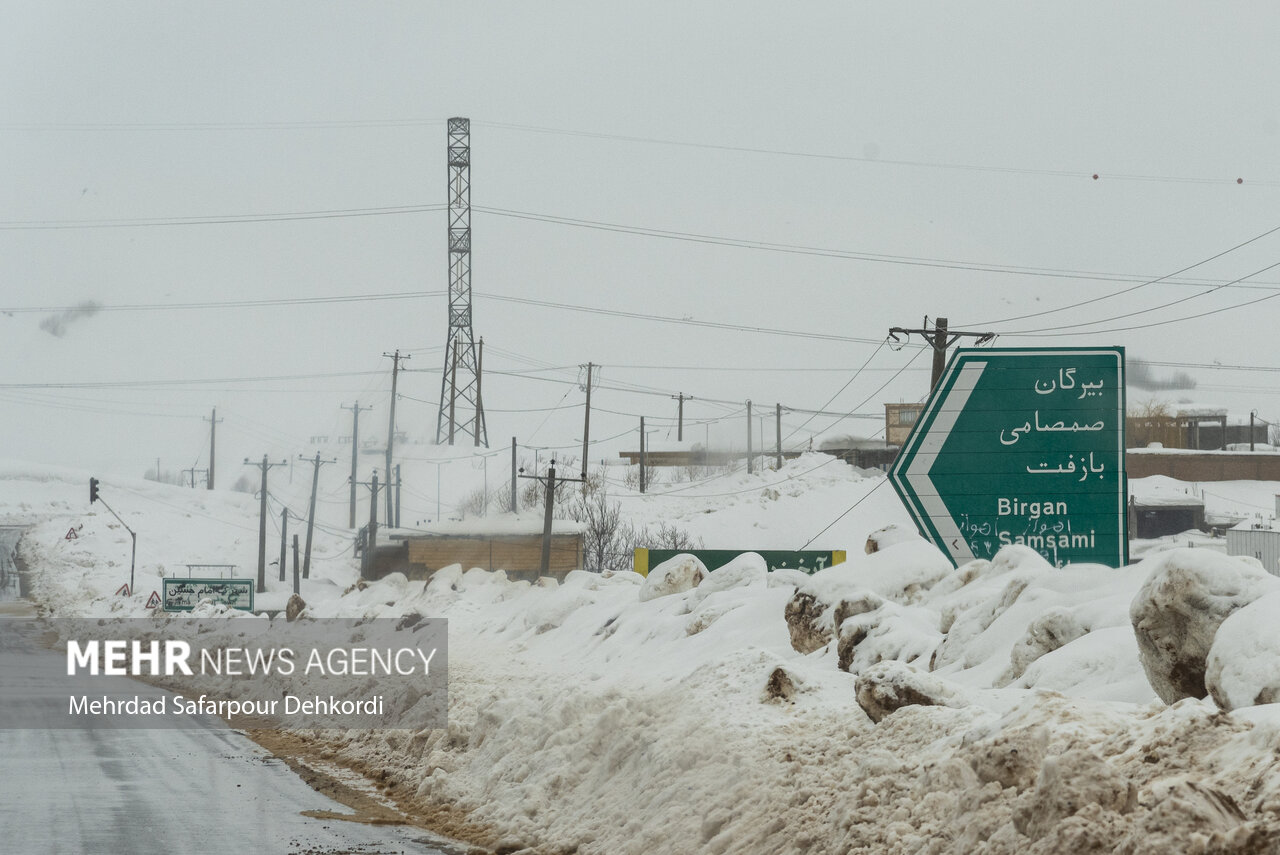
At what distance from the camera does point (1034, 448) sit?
12039 mm

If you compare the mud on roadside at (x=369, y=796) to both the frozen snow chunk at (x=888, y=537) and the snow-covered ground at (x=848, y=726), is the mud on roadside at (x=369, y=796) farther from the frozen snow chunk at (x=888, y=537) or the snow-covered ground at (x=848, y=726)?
the frozen snow chunk at (x=888, y=537)

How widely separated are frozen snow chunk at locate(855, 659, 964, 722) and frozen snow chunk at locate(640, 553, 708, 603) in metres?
10.4

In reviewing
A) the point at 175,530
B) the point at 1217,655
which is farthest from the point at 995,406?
the point at 175,530

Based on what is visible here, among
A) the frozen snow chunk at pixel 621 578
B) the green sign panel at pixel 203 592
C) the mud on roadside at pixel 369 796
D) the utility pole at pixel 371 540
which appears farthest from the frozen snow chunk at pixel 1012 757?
the utility pole at pixel 371 540

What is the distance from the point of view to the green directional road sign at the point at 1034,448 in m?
11.9

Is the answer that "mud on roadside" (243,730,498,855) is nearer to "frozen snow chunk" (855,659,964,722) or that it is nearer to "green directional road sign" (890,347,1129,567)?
"frozen snow chunk" (855,659,964,722)

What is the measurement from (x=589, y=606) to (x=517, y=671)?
11.7ft

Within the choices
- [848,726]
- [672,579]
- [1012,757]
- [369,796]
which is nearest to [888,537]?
[672,579]

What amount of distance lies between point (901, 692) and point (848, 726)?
21.0 inches

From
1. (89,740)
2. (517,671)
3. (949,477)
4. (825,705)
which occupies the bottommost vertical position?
(89,740)

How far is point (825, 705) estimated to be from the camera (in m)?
9.15

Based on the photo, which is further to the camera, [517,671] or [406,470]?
[406,470]

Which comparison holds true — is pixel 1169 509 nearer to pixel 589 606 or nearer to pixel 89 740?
pixel 589 606

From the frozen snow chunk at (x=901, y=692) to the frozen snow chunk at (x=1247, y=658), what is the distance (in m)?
1.76
